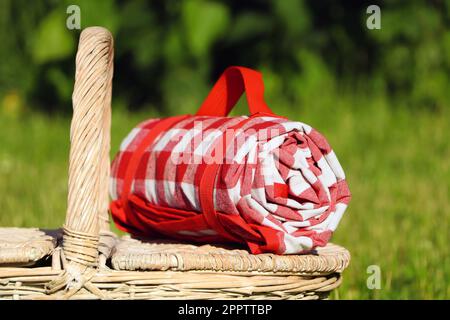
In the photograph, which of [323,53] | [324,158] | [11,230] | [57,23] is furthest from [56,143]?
[324,158]

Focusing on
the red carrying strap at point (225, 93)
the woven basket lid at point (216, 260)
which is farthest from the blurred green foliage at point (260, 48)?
the woven basket lid at point (216, 260)

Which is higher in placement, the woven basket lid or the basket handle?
the basket handle

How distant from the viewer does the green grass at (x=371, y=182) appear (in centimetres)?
180

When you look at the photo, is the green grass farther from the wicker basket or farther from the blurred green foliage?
the wicker basket

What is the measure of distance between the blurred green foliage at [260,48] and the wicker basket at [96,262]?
2.08 m

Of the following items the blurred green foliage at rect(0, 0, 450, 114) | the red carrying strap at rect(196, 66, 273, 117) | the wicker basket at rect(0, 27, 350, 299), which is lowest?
the wicker basket at rect(0, 27, 350, 299)

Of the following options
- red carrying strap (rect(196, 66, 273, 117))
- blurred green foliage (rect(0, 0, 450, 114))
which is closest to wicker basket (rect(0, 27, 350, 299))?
red carrying strap (rect(196, 66, 273, 117))

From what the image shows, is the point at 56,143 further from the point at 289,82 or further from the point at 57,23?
the point at 289,82

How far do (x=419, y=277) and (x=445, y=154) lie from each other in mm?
1224

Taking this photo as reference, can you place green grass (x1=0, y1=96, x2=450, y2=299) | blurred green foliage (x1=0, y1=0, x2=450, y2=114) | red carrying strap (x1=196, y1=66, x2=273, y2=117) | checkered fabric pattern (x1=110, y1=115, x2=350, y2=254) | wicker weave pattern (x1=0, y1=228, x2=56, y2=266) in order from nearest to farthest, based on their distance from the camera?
wicker weave pattern (x1=0, y1=228, x2=56, y2=266) → checkered fabric pattern (x1=110, y1=115, x2=350, y2=254) → red carrying strap (x1=196, y1=66, x2=273, y2=117) → green grass (x1=0, y1=96, x2=450, y2=299) → blurred green foliage (x1=0, y1=0, x2=450, y2=114)

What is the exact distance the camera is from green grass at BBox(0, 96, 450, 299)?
180 centimetres

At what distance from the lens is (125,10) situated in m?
3.41

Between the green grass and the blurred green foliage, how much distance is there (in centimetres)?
16

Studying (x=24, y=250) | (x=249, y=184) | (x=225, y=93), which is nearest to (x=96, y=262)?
(x=24, y=250)
